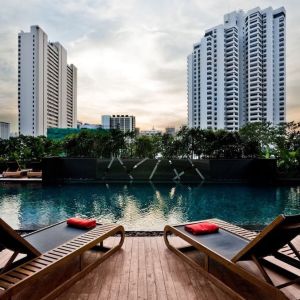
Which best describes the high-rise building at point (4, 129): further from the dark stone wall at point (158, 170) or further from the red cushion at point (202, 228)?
the red cushion at point (202, 228)

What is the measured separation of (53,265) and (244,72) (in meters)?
85.4

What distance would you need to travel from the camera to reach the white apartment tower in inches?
2990

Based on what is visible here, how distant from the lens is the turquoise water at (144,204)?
264 inches

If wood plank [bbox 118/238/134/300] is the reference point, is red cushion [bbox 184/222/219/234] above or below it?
above

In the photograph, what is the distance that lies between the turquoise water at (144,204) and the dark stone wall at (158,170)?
178 cm

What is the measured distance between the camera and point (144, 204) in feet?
27.9

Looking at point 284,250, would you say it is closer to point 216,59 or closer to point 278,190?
point 278,190

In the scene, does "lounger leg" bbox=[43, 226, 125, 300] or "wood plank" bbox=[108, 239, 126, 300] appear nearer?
"lounger leg" bbox=[43, 226, 125, 300]

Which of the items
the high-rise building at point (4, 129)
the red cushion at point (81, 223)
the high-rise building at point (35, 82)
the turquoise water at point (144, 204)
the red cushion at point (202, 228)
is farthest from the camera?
the high-rise building at point (4, 129)

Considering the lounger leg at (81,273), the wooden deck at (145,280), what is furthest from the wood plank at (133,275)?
the lounger leg at (81,273)

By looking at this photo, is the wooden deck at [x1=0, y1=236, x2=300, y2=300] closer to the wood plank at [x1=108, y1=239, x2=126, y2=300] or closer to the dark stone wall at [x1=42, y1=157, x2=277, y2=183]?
the wood plank at [x1=108, y1=239, x2=126, y2=300]

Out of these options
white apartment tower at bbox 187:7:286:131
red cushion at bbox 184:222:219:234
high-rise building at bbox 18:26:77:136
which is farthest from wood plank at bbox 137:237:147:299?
high-rise building at bbox 18:26:77:136

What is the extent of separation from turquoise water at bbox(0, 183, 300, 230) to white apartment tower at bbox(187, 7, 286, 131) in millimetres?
67376

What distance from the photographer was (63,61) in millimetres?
96438
